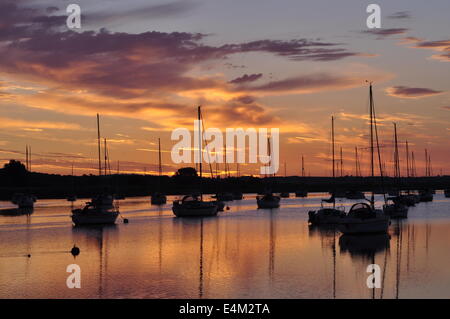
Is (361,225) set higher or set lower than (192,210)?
lower

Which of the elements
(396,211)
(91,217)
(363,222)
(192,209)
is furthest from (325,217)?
(91,217)

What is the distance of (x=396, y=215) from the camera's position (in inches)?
3445

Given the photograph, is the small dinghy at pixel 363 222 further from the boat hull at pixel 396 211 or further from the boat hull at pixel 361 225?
the boat hull at pixel 396 211

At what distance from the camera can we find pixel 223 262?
146 ft

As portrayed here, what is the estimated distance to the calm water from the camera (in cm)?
3322

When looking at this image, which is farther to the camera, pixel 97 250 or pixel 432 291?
pixel 97 250

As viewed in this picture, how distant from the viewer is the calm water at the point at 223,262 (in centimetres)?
3322

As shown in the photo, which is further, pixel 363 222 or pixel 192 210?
pixel 192 210

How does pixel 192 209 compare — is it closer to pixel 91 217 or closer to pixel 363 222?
pixel 91 217

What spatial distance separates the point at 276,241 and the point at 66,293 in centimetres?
2958
